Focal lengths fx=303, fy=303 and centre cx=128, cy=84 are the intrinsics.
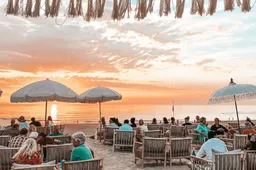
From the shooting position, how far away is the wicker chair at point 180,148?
8352mm

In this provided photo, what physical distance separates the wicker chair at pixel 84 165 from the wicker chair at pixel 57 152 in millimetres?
1447

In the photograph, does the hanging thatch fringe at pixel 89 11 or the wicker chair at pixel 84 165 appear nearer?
the hanging thatch fringe at pixel 89 11

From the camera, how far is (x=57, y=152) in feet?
20.1

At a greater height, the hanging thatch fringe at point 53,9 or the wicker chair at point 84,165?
the hanging thatch fringe at point 53,9

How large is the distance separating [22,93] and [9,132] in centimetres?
126

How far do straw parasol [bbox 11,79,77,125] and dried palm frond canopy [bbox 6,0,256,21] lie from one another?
22.3 feet

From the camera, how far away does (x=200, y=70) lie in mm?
22906

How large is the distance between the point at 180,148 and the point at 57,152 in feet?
12.3

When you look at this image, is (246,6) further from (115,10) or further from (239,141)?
(239,141)

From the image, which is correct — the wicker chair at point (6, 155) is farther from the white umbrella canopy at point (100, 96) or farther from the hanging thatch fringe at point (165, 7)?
the white umbrella canopy at point (100, 96)

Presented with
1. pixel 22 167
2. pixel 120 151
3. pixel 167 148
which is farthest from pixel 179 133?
pixel 22 167

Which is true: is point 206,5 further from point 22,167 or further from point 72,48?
point 72,48

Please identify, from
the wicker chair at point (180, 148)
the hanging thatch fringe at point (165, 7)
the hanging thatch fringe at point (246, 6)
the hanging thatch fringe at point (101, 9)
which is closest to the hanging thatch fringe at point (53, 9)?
the hanging thatch fringe at point (101, 9)

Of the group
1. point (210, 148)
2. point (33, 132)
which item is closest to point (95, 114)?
point (33, 132)
